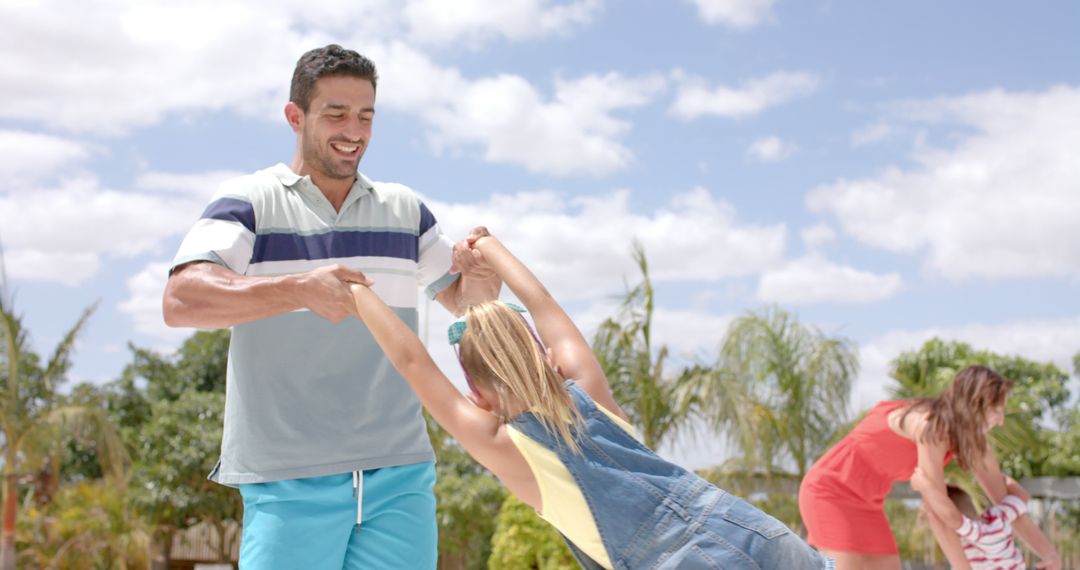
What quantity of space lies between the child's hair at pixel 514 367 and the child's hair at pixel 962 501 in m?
3.56

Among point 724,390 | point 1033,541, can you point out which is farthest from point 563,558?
point 1033,541

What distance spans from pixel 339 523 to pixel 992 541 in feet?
12.3

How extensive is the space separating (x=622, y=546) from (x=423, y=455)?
0.71m

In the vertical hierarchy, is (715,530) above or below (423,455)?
below

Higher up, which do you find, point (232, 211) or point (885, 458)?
point (232, 211)

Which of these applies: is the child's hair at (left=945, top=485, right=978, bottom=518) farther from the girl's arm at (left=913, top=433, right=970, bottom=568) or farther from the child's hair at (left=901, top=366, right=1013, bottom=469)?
the child's hair at (left=901, top=366, right=1013, bottom=469)

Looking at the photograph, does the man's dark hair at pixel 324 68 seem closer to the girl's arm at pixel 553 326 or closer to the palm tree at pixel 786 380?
the girl's arm at pixel 553 326

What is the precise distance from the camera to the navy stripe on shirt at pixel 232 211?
9.05 feet

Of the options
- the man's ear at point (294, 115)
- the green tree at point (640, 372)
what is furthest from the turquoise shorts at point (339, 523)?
the green tree at point (640, 372)

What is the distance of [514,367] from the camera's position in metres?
2.50

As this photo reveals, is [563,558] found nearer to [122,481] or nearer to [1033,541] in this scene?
[1033,541]

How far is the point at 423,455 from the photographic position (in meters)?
2.95

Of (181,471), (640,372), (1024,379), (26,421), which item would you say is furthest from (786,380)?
(1024,379)

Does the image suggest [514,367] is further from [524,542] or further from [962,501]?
[524,542]
